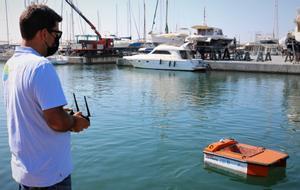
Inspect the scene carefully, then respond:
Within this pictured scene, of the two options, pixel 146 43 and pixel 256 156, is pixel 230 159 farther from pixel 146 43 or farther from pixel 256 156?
pixel 146 43

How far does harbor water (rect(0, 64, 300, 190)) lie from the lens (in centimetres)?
869

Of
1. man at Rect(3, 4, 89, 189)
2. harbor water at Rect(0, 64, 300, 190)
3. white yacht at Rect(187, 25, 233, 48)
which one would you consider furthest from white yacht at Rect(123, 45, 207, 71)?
man at Rect(3, 4, 89, 189)

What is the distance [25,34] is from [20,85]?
42cm

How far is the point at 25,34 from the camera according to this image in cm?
304

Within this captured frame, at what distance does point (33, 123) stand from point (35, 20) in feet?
2.49

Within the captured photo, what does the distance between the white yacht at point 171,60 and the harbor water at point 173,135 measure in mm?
15926

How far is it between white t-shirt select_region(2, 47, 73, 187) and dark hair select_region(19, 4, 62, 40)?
0.43 ft

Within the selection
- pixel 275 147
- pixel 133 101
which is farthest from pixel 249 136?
pixel 133 101

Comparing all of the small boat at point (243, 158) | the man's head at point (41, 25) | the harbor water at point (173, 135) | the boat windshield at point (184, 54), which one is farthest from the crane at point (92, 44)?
the man's head at point (41, 25)

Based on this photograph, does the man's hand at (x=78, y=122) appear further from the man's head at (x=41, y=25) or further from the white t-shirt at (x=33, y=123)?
the man's head at (x=41, y=25)

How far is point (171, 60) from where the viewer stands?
44375 millimetres

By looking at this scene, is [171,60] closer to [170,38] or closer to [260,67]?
[260,67]

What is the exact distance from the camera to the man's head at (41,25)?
295 centimetres

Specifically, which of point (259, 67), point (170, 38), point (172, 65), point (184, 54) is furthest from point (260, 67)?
point (170, 38)
